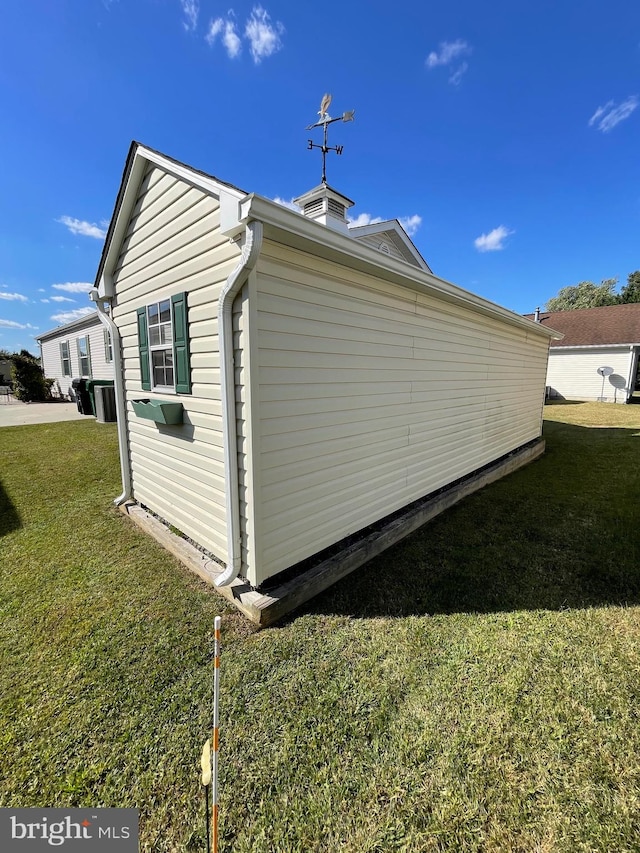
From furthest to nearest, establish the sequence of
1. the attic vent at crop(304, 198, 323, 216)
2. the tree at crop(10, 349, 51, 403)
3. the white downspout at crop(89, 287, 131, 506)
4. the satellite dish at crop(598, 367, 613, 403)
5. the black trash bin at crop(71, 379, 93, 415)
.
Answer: the satellite dish at crop(598, 367, 613, 403) → the tree at crop(10, 349, 51, 403) → the attic vent at crop(304, 198, 323, 216) → the black trash bin at crop(71, 379, 93, 415) → the white downspout at crop(89, 287, 131, 506)

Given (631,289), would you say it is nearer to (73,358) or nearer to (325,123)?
(325,123)

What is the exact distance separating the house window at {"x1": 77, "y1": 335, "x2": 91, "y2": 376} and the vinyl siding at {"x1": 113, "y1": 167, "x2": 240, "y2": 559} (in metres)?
12.3

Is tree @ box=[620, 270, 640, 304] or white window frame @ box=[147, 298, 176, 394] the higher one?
tree @ box=[620, 270, 640, 304]

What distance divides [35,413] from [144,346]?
1244 cm

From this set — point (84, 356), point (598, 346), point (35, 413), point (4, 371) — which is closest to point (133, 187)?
point (35, 413)

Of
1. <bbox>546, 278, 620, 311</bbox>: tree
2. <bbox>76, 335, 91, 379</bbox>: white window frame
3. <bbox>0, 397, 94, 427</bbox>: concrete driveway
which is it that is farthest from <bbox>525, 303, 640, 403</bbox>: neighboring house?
<bbox>546, 278, 620, 311</bbox>: tree

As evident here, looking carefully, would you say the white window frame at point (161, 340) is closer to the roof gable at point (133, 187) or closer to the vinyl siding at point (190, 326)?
the vinyl siding at point (190, 326)

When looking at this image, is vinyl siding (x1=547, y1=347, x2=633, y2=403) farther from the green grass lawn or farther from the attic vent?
the green grass lawn

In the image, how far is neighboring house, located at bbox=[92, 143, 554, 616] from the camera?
8.20ft

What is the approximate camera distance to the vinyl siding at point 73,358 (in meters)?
13.1

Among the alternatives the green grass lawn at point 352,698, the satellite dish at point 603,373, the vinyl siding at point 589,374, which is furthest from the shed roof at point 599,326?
the green grass lawn at point 352,698

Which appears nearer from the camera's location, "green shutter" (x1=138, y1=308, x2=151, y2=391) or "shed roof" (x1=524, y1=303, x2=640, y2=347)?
"green shutter" (x1=138, y1=308, x2=151, y2=391)

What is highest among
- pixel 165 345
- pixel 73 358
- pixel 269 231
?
pixel 269 231

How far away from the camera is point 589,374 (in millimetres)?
18281
